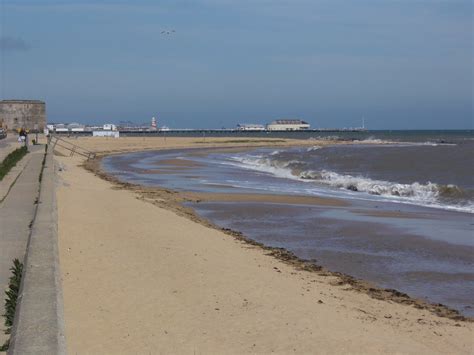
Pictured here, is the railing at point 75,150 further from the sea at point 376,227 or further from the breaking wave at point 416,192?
the breaking wave at point 416,192

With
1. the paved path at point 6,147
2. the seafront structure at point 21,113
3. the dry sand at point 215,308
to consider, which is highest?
the seafront structure at point 21,113

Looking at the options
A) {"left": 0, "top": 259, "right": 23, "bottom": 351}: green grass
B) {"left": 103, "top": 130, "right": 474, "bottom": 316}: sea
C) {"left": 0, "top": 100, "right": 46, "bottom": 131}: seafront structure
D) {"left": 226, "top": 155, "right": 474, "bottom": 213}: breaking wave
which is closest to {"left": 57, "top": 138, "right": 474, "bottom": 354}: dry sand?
{"left": 0, "top": 259, "right": 23, "bottom": 351}: green grass

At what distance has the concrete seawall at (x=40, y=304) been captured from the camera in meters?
4.38

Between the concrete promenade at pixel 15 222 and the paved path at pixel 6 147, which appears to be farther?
the paved path at pixel 6 147

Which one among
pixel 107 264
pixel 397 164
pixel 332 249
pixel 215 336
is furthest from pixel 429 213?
pixel 397 164

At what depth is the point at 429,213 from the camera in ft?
54.0

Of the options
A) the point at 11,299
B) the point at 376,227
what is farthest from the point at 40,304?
the point at 376,227

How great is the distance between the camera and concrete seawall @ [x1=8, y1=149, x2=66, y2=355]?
4379mm

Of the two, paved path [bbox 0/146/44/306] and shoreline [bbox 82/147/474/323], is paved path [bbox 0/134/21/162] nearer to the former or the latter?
shoreline [bbox 82/147/474/323]

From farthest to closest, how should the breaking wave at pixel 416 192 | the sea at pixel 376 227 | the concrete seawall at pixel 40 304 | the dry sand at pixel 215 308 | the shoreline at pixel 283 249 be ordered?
the breaking wave at pixel 416 192
the sea at pixel 376 227
the shoreline at pixel 283 249
the dry sand at pixel 215 308
the concrete seawall at pixel 40 304

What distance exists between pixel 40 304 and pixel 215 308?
1751 mm

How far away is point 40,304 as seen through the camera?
535 centimetres

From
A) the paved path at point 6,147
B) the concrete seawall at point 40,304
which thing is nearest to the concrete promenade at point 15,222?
the concrete seawall at point 40,304

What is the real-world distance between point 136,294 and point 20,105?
100m
